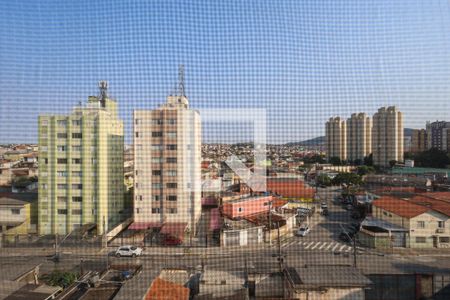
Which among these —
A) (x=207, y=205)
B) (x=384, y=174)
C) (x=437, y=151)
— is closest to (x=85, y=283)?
(x=207, y=205)

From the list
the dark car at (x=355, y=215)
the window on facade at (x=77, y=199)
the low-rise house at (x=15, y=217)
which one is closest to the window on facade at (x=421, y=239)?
the dark car at (x=355, y=215)

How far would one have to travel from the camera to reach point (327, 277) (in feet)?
5.56

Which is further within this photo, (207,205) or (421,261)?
(207,205)

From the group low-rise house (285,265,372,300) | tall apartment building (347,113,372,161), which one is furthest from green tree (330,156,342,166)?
low-rise house (285,265,372,300)

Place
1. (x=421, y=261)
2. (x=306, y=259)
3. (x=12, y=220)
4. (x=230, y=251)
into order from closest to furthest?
(x=306, y=259) < (x=421, y=261) < (x=230, y=251) < (x=12, y=220)

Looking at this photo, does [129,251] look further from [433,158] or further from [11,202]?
[433,158]

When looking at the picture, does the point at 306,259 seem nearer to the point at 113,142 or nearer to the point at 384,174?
the point at 113,142

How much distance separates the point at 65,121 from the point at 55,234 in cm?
132

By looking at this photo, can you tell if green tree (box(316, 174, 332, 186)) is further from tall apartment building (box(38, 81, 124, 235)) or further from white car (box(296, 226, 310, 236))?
tall apartment building (box(38, 81, 124, 235))

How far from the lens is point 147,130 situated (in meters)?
3.49

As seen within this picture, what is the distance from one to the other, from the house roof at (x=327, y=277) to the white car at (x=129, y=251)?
170 cm

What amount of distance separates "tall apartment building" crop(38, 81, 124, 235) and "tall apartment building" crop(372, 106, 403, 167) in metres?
3.29

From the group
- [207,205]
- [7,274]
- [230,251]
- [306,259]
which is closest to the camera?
[7,274]

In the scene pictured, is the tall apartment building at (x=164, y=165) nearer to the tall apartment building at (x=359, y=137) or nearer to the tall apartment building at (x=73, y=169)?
the tall apartment building at (x=73, y=169)
